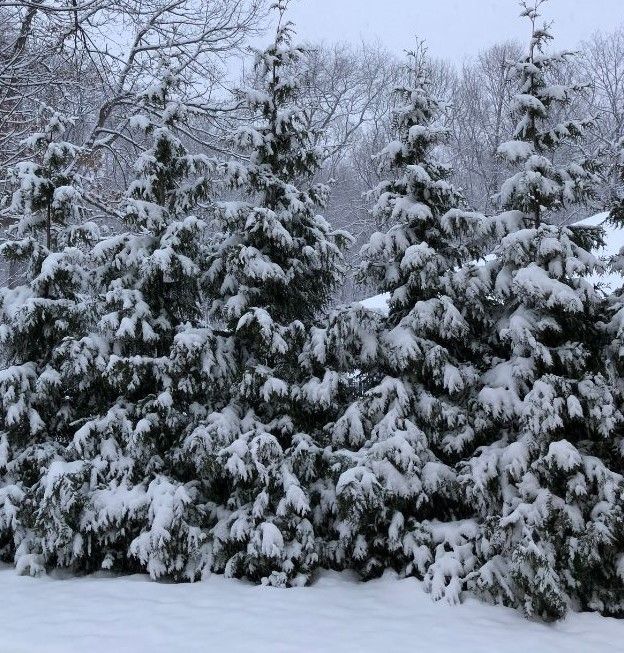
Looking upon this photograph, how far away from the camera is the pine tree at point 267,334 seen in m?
7.23

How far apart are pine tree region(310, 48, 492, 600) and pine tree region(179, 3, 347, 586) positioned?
0.49m

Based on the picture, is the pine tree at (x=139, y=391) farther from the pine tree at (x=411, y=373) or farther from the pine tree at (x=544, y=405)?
the pine tree at (x=544, y=405)

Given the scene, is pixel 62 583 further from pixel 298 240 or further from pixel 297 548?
pixel 298 240

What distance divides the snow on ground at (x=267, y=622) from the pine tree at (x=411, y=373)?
47 centimetres

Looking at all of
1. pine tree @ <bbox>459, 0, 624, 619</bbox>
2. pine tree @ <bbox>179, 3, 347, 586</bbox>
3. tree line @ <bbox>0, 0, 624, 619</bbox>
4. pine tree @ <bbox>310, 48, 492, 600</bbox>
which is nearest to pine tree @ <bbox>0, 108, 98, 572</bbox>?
Result: tree line @ <bbox>0, 0, 624, 619</bbox>

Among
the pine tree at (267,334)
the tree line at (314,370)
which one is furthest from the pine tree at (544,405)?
the pine tree at (267,334)

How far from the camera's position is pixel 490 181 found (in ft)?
97.9

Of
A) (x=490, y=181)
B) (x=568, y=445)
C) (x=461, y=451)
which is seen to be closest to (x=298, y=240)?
(x=461, y=451)

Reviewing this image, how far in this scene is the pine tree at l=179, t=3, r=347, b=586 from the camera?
285 inches

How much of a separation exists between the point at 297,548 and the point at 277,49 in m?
6.34

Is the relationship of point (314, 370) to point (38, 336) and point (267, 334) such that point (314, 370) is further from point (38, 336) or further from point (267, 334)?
point (38, 336)

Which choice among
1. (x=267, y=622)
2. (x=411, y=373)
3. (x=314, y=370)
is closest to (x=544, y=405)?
Result: (x=411, y=373)

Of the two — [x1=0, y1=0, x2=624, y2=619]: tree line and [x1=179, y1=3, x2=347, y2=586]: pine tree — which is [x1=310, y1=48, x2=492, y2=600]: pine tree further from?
[x1=179, y1=3, x2=347, y2=586]: pine tree

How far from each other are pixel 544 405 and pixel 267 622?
3.47 meters
